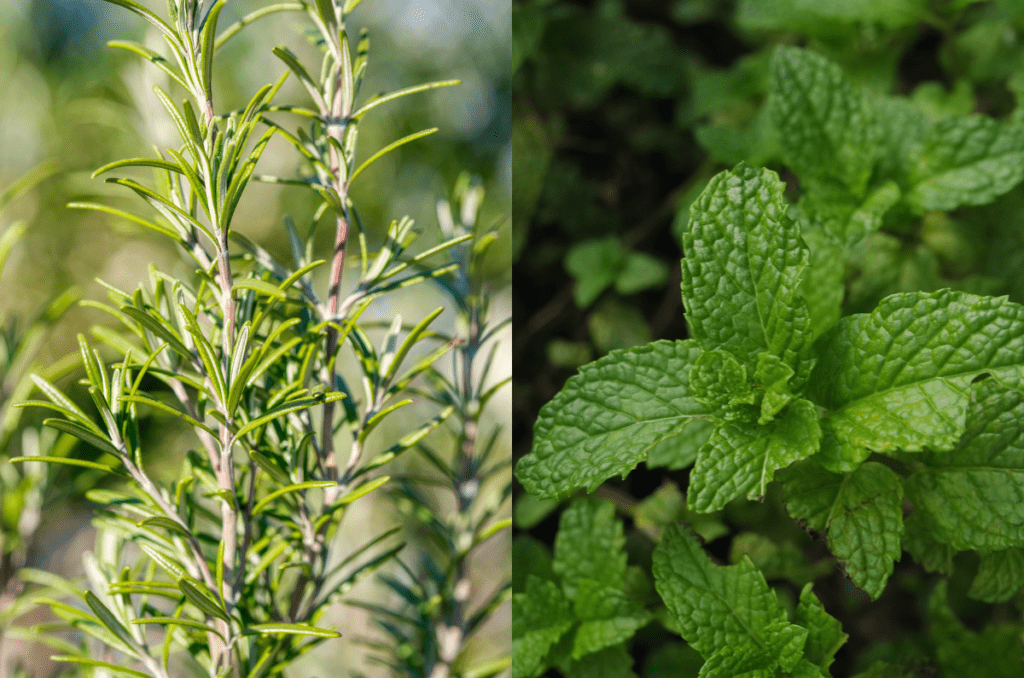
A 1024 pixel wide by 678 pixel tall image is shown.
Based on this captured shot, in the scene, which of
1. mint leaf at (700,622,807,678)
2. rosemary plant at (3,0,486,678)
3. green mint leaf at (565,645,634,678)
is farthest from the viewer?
green mint leaf at (565,645,634,678)

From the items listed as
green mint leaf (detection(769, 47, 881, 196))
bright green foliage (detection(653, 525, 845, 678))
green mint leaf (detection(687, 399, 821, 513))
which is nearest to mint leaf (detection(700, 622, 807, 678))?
bright green foliage (detection(653, 525, 845, 678))

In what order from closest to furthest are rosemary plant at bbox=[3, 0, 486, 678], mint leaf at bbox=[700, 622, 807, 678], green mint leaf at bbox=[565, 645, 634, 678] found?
rosemary plant at bbox=[3, 0, 486, 678]
mint leaf at bbox=[700, 622, 807, 678]
green mint leaf at bbox=[565, 645, 634, 678]

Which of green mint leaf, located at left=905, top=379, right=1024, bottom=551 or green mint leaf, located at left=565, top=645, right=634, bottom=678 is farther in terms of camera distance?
green mint leaf, located at left=565, top=645, right=634, bottom=678

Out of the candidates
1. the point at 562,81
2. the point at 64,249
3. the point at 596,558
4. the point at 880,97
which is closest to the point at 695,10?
the point at 562,81

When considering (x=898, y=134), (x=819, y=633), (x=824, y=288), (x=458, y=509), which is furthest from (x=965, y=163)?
(x=458, y=509)

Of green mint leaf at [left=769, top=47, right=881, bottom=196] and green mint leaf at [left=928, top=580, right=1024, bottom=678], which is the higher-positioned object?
green mint leaf at [left=769, top=47, right=881, bottom=196]

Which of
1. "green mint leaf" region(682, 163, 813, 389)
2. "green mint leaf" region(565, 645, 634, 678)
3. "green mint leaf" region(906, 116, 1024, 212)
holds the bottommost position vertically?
"green mint leaf" region(565, 645, 634, 678)

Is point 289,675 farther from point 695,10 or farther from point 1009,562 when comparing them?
point 695,10

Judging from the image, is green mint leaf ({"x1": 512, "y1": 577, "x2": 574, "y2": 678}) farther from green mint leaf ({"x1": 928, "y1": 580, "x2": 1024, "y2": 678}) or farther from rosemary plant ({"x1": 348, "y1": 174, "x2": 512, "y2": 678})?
green mint leaf ({"x1": 928, "y1": 580, "x2": 1024, "y2": 678})

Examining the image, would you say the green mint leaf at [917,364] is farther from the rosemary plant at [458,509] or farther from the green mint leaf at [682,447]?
the rosemary plant at [458,509]
